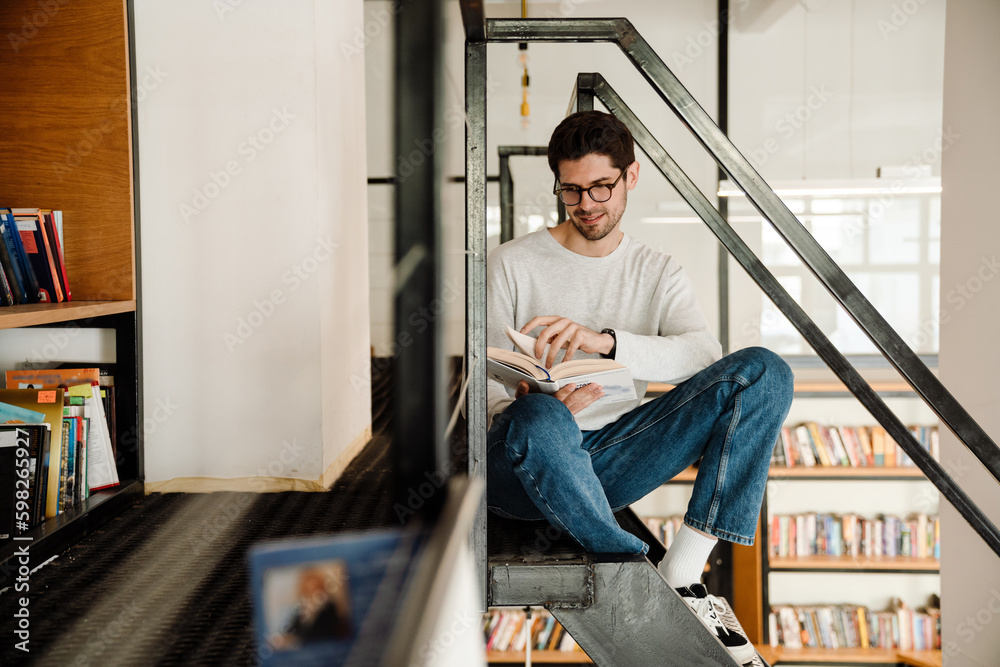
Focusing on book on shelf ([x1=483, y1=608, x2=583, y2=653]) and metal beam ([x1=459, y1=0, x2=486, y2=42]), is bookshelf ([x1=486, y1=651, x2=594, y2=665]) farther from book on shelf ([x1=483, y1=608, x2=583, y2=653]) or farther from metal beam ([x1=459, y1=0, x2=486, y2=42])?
metal beam ([x1=459, y1=0, x2=486, y2=42])

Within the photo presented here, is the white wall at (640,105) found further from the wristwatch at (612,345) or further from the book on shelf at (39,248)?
the wristwatch at (612,345)

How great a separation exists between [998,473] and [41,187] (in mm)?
2063

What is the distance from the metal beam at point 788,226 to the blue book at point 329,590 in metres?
0.77

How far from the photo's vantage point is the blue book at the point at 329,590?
483mm

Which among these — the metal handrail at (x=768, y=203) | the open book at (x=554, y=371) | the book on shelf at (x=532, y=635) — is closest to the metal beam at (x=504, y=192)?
the metal handrail at (x=768, y=203)

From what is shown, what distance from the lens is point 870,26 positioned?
3477 mm

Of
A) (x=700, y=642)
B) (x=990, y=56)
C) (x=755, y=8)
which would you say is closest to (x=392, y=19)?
(x=700, y=642)

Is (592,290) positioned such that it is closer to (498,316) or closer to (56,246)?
(498,316)

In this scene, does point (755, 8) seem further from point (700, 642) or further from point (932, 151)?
point (700, 642)

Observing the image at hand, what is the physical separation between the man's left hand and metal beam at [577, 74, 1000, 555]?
402 mm

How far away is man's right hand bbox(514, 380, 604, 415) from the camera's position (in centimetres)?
107

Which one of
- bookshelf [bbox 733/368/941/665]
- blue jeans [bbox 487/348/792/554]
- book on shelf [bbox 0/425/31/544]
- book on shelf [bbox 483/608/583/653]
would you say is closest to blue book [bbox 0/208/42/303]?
book on shelf [bbox 0/425/31/544]

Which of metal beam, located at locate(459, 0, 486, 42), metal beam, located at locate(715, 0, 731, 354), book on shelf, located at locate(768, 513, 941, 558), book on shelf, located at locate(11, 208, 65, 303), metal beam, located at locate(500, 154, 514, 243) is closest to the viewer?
metal beam, located at locate(459, 0, 486, 42)

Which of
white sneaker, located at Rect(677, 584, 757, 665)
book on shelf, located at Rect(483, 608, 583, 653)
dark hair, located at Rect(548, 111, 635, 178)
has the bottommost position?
book on shelf, located at Rect(483, 608, 583, 653)
